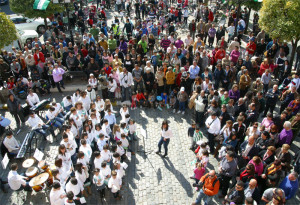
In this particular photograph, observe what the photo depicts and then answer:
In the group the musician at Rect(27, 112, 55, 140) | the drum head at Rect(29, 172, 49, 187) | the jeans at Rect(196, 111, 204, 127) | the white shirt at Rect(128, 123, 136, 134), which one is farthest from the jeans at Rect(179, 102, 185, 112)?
the drum head at Rect(29, 172, 49, 187)

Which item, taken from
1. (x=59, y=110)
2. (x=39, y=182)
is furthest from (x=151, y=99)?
(x=39, y=182)

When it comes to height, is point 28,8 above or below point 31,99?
Answer: above

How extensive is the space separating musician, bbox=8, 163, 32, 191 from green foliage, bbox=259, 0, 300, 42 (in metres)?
11.0

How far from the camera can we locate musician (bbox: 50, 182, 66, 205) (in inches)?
244

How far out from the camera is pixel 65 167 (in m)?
7.24

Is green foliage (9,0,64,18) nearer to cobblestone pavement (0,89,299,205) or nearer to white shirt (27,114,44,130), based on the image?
cobblestone pavement (0,89,299,205)

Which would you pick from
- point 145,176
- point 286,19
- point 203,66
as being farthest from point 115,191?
point 286,19

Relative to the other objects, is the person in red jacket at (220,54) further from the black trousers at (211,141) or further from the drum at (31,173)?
the drum at (31,173)

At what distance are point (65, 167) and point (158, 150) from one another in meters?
3.15

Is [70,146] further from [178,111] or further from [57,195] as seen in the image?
[178,111]

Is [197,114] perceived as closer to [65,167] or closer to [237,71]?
[237,71]

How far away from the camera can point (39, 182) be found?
22.7 feet

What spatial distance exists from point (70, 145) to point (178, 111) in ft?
16.3

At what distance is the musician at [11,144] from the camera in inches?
326
